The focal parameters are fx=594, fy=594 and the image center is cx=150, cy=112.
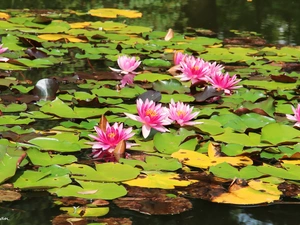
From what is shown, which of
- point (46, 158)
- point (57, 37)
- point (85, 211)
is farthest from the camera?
point (57, 37)

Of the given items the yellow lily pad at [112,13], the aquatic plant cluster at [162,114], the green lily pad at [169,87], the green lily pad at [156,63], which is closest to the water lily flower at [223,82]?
the aquatic plant cluster at [162,114]

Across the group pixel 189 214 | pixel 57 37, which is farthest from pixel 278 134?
pixel 57 37

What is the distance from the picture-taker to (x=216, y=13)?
20.3ft

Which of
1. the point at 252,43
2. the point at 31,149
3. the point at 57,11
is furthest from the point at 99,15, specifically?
the point at 31,149

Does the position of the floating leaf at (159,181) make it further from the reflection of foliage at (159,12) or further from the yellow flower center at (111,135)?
the reflection of foliage at (159,12)

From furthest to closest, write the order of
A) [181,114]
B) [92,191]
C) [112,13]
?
[112,13], [181,114], [92,191]

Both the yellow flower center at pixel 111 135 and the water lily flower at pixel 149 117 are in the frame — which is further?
the water lily flower at pixel 149 117

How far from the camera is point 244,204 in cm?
171

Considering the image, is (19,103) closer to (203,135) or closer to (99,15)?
(203,135)

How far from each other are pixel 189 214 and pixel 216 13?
477 cm

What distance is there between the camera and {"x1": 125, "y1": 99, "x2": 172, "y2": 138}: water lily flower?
216cm

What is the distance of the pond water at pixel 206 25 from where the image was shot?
1.59 metres

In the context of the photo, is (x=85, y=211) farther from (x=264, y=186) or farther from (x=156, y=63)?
(x=156, y=63)

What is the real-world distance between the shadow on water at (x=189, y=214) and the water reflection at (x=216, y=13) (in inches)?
124
